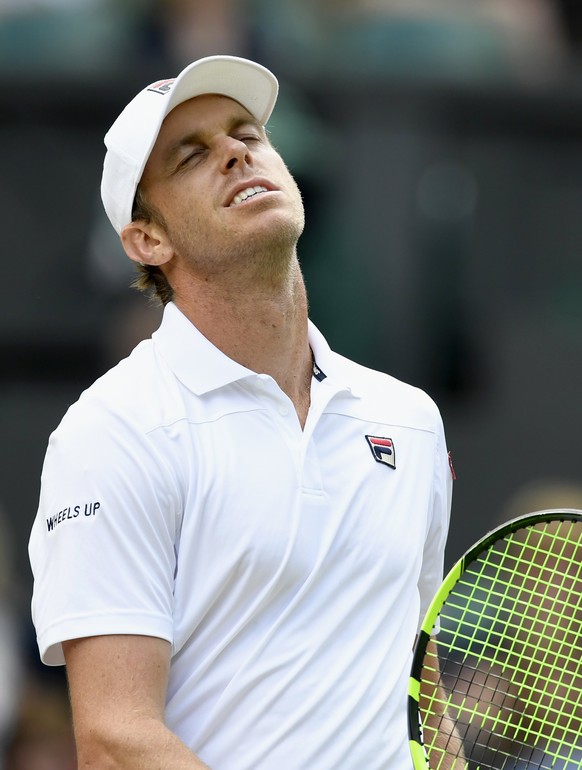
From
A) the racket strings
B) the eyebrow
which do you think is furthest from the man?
the racket strings

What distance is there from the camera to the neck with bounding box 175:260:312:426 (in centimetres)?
309

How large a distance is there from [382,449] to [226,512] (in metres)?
0.45

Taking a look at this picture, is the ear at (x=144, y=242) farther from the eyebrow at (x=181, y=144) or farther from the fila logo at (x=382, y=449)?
the fila logo at (x=382, y=449)

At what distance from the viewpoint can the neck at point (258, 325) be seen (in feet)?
10.1

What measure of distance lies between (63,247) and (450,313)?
1.77 m

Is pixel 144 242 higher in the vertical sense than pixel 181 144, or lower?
lower

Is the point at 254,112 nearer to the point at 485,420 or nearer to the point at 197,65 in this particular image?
the point at 197,65

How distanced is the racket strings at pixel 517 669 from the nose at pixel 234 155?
958 mm

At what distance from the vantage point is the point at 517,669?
9.88ft

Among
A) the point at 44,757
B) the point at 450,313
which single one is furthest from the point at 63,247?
the point at 44,757

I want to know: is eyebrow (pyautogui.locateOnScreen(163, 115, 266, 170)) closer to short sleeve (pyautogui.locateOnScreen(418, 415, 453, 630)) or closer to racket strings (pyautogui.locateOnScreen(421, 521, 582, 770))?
short sleeve (pyautogui.locateOnScreen(418, 415, 453, 630))

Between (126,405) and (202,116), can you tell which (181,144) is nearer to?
(202,116)

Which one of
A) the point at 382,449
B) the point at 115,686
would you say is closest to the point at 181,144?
the point at 382,449

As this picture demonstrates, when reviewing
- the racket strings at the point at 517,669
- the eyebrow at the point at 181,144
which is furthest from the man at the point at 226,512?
the racket strings at the point at 517,669
